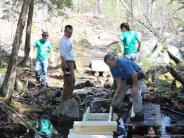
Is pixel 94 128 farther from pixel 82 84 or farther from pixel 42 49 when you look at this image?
pixel 82 84

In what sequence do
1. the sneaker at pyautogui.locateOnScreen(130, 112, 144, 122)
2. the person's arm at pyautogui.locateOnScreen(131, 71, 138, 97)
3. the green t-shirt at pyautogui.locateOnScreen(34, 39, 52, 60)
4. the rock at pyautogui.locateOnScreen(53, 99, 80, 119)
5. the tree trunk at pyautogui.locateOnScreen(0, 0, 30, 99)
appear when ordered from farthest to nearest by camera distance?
1. the green t-shirt at pyautogui.locateOnScreen(34, 39, 52, 60)
2. the tree trunk at pyautogui.locateOnScreen(0, 0, 30, 99)
3. the rock at pyautogui.locateOnScreen(53, 99, 80, 119)
4. the sneaker at pyautogui.locateOnScreen(130, 112, 144, 122)
5. the person's arm at pyautogui.locateOnScreen(131, 71, 138, 97)

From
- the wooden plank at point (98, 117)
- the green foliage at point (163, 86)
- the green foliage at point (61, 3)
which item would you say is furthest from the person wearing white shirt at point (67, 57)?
the green foliage at point (61, 3)

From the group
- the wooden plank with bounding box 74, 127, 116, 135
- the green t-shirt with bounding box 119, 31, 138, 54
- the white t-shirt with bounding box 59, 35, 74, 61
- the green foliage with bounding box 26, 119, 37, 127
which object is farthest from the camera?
the green t-shirt with bounding box 119, 31, 138, 54

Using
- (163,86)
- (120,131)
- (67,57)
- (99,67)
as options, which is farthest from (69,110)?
(99,67)

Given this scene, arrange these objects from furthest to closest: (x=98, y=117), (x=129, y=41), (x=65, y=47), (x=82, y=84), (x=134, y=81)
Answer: (x=82, y=84) < (x=129, y=41) < (x=65, y=47) < (x=98, y=117) < (x=134, y=81)

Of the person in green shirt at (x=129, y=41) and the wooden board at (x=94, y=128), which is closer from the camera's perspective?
the wooden board at (x=94, y=128)

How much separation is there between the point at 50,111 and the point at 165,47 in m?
10.6

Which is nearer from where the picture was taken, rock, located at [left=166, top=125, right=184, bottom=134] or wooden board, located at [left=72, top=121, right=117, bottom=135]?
wooden board, located at [left=72, top=121, right=117, bottom=135]

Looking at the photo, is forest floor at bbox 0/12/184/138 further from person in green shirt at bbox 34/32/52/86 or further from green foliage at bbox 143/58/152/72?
green foliage at bbox 143/58/152/72

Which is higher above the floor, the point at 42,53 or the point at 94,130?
the point at 42,53

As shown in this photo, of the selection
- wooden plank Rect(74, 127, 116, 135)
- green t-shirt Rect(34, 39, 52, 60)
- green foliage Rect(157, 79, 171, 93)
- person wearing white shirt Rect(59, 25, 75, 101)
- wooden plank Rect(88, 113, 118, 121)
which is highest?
green t-shirt Rect(34, 39, 52, 60)

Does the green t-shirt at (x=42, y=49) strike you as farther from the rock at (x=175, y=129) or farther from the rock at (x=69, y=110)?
the rock at (x=175, y=129)

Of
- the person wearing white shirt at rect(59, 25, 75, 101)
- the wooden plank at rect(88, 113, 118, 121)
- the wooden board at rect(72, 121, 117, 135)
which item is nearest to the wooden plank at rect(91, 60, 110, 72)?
the person wearing white shirt at rect(59, 25, 75, 101)

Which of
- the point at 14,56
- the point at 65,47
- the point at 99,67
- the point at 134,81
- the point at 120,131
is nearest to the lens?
the point at 134,81
